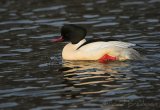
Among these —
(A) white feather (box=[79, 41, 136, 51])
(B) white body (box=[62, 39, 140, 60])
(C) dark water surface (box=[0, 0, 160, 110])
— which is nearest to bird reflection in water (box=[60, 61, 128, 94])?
(C) dark water surface (box=[0, 0, 160, 110])

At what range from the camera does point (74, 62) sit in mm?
16234

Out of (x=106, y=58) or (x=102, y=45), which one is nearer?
(x=106, y=58)

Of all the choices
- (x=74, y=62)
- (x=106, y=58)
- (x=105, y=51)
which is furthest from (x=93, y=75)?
(x=74, y=62)

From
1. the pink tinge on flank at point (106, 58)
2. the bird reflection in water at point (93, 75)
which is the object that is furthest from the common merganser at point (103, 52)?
the bird reflection in water at point (93, 75)

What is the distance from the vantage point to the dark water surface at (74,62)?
12062 mm

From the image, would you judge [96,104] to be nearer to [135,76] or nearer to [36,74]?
[135,76]

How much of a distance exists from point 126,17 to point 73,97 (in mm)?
9371

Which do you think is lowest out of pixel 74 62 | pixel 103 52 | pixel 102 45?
pixel 74 62

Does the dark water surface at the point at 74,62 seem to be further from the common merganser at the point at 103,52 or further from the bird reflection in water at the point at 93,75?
the common merganser at the point at 103,52

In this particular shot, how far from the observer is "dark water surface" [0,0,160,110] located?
1206 cm

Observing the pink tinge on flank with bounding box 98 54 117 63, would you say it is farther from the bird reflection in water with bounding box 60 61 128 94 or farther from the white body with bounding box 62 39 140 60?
the bird reflection in water with bounding box 60 61 128 94

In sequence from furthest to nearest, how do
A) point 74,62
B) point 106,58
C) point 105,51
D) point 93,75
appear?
point 74,62
point 105,51
point 106,58
point 93,75

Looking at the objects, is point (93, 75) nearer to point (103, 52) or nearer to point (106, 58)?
point (106, 58)

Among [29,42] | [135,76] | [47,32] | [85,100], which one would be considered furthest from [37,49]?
[85,100]
